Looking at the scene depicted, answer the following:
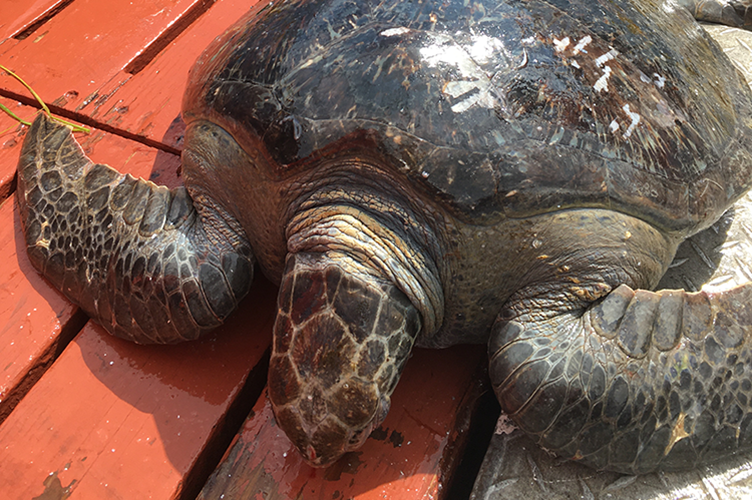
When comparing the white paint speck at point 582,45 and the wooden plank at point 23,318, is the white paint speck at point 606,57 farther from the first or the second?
the wooden plank at point 23,318

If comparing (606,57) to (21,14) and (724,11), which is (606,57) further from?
(21,14)

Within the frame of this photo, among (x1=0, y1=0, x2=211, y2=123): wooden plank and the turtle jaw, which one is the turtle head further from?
(x1=0, y1=0, x2=211, y2=123): wooden plank

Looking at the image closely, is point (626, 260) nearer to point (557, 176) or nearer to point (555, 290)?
point (555, 290)

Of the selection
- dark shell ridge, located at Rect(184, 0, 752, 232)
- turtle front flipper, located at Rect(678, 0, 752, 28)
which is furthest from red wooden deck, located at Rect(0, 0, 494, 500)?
turtle front flipper, located at Rect(678, 0, 752, 28)

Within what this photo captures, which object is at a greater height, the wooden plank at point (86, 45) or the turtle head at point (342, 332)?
the wooden plank at point (86, 45)

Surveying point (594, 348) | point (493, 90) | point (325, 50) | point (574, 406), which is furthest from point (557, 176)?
point (325, 50)

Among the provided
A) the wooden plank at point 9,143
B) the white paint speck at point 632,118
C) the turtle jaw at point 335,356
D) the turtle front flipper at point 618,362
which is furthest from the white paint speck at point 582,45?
the wooden plank at point 9,143
